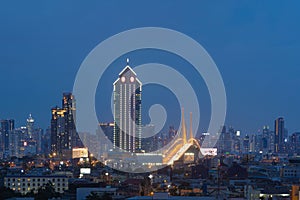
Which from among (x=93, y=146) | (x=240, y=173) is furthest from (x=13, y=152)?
(x=240, y=173)

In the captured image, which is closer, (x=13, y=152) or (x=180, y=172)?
(x=180, y=172)

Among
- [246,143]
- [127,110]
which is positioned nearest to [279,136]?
[246,143]

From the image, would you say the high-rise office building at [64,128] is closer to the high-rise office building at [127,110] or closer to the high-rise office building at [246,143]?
the high-rise office building at [127,110]

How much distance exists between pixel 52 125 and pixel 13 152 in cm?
367

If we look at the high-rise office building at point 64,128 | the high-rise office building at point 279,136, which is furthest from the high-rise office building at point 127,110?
the high-rise office building at point 279,136

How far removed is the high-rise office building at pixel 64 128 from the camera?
38156mm

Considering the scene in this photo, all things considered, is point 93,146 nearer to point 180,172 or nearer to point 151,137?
point 151,137

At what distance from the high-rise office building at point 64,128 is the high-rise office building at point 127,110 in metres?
2.81

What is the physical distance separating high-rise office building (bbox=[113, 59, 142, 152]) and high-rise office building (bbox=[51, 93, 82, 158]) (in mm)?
2810

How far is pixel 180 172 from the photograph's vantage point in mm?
24109

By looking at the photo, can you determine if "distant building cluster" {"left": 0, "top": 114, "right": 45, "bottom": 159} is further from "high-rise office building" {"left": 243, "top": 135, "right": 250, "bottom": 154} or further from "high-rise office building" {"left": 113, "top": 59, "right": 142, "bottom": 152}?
"high-rise office building" {"left": 243, "top": 135, "right": 250, "bottom": 154}

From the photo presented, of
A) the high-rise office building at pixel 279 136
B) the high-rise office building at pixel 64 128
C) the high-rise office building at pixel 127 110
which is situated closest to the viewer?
the high-rise office building at pixel 127 110

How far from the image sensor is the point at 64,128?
38.2 m

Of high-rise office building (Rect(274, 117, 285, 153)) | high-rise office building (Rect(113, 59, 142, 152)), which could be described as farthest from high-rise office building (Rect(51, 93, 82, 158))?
high-rise office building (Rect(274, 117, 285, 153))
